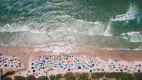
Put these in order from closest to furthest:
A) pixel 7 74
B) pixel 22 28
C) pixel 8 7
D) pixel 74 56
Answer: pixel 7 74, pixel 74 56, pixel 22 28, pixel 8 7

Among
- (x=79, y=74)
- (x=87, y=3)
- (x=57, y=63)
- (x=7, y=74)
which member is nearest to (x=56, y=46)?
(x=57, y=63)

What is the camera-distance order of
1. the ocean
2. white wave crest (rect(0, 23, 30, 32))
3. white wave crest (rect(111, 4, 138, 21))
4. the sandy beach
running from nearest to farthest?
1. the sandy beach
2. the ocean
3. white wave crest (rect(0, 23, 30, 32))
4. white wave crest (rect(111, 4, 138, 21))

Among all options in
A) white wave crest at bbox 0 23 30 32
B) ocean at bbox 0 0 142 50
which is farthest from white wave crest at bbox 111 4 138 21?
white wave crest at bbox 0 23 30 32

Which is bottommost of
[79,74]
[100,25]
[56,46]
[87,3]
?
[79,74]

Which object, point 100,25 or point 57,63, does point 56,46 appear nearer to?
point 57,63

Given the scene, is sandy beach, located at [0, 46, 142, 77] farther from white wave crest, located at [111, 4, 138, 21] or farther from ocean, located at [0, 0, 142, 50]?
white wave crest, located at [111, 4, 138, 21]

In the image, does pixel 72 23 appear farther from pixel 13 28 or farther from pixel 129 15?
pixel 129 15

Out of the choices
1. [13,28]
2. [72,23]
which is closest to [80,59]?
[72,23]
